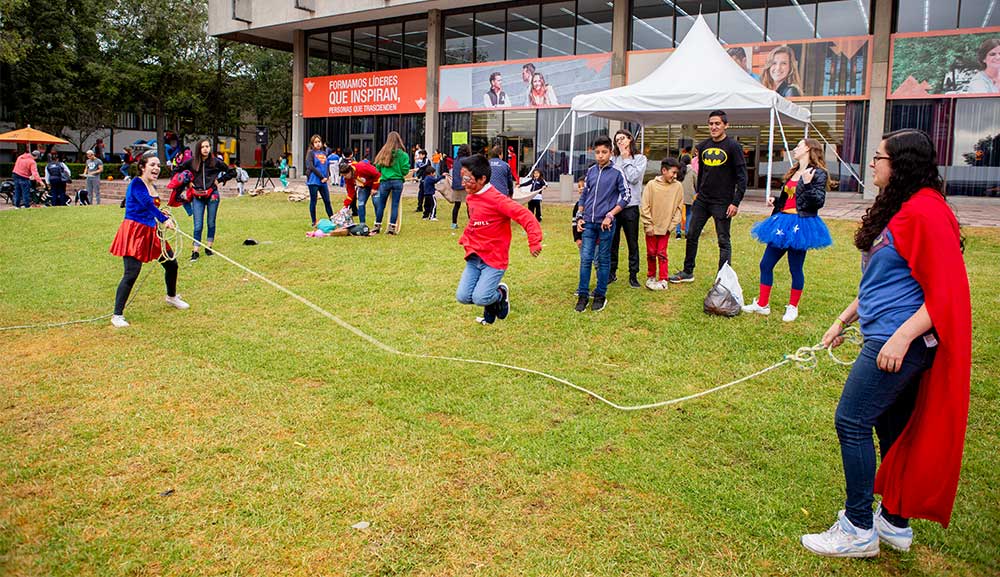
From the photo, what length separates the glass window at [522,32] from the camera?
27672 millimetres

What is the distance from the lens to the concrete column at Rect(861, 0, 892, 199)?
21297mm

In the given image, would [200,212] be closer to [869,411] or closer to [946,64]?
[869,411]

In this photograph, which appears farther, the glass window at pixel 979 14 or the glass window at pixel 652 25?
the glass window at pixel 652 25

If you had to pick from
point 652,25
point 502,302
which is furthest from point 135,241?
point 652,25

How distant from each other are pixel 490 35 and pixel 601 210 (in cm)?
2316

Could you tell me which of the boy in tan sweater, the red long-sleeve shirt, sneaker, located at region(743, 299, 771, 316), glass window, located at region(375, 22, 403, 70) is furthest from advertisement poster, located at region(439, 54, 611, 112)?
the red long-sleeve shirt

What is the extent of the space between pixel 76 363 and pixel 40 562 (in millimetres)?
3295

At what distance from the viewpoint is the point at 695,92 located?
43.3 feet

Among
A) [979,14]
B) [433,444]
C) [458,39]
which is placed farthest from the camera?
[458,39]

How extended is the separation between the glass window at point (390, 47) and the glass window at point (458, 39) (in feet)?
9.01

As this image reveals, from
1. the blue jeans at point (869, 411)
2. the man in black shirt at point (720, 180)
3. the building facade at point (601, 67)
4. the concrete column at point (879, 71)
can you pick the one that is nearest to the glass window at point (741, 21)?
the building facade at point (601, 67)

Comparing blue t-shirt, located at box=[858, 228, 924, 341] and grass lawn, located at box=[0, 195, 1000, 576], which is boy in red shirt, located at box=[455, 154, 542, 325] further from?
blue t-shirt, located at box=[858, 228, 924, 341]

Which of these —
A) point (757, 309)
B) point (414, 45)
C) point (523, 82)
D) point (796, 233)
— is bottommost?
point (757, 309)

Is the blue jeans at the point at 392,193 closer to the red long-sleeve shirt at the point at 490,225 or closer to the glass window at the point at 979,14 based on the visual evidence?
the red long-sleeve shirt at the point at 490,225
